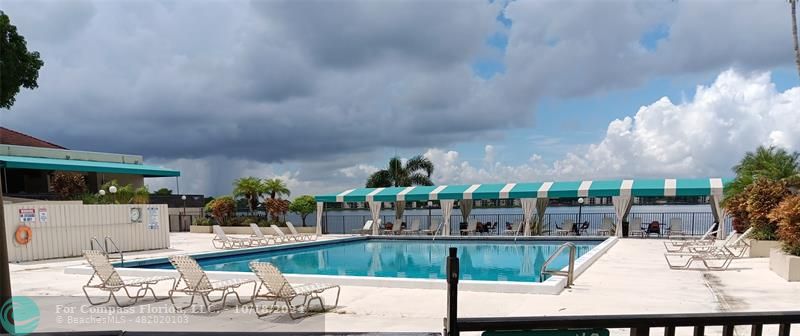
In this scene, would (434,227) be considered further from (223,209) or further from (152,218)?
(152,218)

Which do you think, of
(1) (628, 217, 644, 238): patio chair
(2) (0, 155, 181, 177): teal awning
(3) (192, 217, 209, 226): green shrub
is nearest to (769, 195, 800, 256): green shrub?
(1) (628, 217, 644, 238): patio chair

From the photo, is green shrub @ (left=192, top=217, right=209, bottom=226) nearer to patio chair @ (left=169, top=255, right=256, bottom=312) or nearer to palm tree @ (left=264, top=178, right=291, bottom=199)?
palm tree @ (left=264, top=178, right=291, bottom=199)

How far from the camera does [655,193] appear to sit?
728 inches

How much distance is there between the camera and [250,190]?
27.3 meters

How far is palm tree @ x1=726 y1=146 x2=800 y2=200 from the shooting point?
45.7ft

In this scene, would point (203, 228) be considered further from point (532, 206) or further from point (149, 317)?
point (149, 317)

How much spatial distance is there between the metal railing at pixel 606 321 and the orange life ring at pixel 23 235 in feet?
49.1

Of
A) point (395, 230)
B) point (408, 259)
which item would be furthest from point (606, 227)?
point (408, 259)

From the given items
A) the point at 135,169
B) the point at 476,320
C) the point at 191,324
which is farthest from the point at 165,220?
the point at 476,320

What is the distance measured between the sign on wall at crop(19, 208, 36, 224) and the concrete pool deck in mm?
3988

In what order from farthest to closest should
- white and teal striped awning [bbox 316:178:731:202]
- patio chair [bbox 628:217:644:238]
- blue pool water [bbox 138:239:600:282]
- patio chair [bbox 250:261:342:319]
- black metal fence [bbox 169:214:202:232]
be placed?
black metal fence [bbox 169:214:202:232] < patio chair [bbox 628:217:644:238] < white and teal striped awning [bbox 316:178:731:202] < blue pool water [bbox 138:239:600:282] < patio chair [bbox 250:261:342:319]

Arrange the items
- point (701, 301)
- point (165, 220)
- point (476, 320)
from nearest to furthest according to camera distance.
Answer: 1. point (476, 320)
2. point (701, 301)
3. point (165, 220)

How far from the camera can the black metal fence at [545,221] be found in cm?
2142

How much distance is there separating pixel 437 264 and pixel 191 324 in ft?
29.8
